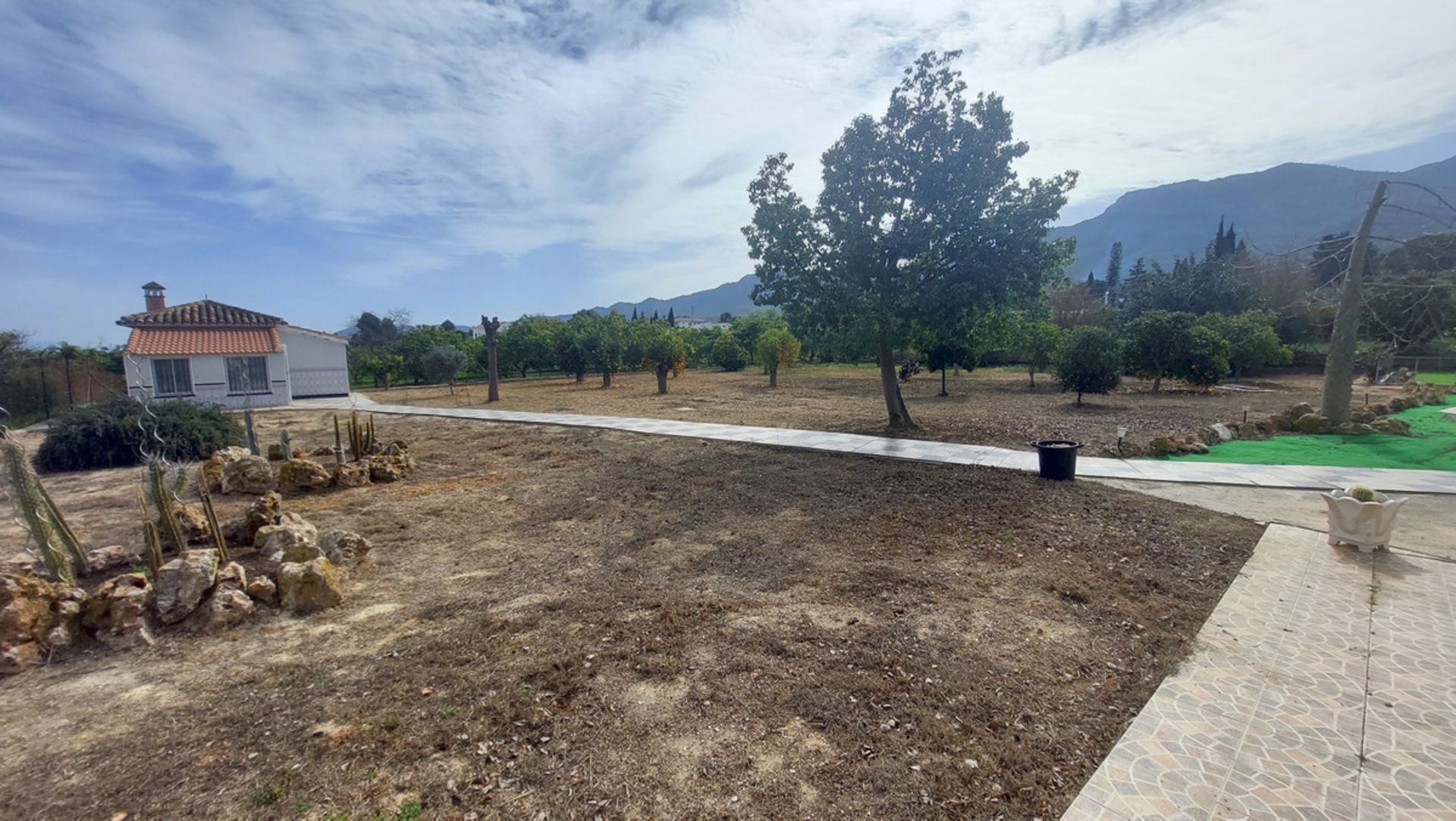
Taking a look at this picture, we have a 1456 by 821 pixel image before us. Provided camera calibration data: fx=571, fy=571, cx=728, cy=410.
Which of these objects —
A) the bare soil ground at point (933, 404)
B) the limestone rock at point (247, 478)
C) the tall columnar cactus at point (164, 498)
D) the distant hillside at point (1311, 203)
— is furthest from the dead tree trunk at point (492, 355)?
the distant hillside at point (1311, 203)

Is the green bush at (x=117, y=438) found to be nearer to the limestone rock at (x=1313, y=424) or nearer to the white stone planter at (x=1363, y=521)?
the white stone planter at (x=1363, y=521)

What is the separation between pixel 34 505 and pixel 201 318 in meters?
22.2

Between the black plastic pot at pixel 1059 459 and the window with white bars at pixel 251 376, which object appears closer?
the black plastic pot at pixel 1059 459

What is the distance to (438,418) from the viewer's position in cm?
1653

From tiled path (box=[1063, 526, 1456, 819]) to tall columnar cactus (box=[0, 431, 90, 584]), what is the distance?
7.23 meters

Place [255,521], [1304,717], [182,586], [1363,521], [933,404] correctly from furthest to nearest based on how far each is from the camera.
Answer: [933,404], [255,521], [1363,521], [182,586], [1304,717]

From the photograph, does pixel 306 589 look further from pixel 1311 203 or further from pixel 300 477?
pixel 1311 203

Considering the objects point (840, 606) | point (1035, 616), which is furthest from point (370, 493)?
point (1035, 616)

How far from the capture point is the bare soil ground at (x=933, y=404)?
12.4 metres

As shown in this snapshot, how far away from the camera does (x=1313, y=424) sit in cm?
1118

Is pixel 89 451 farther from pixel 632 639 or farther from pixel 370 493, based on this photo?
pixel 632 639

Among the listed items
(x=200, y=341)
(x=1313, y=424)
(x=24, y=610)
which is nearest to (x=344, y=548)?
(x=24, y=610)

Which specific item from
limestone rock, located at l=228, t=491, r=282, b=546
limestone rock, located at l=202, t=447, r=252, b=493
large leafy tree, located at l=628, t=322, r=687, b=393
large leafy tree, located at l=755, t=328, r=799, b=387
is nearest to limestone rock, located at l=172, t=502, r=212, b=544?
limestone rock, located at l=228, t=491, r=282, b=546

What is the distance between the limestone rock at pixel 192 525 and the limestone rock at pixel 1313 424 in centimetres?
1759
